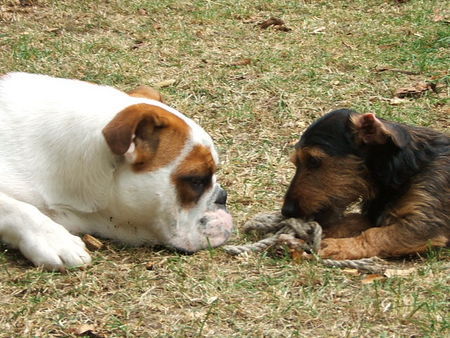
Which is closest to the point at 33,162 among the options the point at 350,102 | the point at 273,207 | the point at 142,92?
the point at 142,92

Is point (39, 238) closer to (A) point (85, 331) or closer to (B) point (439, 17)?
(A) point (85, 331)

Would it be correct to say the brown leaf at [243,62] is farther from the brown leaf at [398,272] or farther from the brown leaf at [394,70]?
the brown leaf at [398,272]

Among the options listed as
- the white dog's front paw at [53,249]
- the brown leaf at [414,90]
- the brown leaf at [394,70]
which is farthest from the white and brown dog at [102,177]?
the brown leaf at [394,70]

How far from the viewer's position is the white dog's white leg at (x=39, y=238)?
4.27 m

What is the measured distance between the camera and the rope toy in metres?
4.44

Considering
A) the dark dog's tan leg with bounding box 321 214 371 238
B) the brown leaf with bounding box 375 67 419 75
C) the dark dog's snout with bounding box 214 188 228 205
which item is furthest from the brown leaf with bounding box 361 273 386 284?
the brown leaf with bounding box 375 67 419 75

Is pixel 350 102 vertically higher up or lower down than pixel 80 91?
lower down

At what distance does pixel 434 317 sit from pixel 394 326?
0.20m

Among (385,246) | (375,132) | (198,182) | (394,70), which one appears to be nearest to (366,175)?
(375,132)

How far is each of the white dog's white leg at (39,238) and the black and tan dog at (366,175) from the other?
132 cm

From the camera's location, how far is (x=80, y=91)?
490 cm

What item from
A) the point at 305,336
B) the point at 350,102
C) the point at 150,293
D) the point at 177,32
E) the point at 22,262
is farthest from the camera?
the point at 177,32

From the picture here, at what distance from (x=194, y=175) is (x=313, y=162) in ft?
2.51

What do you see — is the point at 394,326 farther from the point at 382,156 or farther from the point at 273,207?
the point at 273,207
